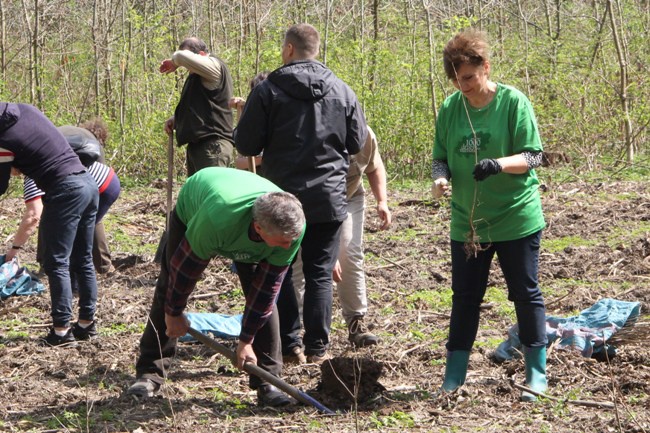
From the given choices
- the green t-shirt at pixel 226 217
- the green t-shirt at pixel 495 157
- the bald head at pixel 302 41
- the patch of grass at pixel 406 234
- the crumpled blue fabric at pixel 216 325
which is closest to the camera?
the green t-shirt at pixel 226 217

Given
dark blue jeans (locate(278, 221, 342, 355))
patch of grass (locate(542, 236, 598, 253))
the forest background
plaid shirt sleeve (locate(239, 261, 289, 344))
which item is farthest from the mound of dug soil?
the forest background

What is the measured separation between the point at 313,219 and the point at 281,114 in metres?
0.61

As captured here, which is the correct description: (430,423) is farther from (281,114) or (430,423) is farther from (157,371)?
(281,114)

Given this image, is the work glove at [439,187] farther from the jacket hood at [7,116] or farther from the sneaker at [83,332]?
the sneaker at [83,332]

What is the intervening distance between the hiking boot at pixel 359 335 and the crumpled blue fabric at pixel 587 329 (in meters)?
0.80

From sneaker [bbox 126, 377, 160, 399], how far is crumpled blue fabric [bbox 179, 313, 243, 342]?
1113 millimetres

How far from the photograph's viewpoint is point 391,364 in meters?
5.13

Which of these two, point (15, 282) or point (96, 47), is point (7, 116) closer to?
point (15, 282)

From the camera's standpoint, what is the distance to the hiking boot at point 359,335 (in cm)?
555

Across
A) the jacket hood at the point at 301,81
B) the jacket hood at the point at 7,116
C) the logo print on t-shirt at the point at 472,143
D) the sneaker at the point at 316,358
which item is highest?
the jacket hood at the point at 301,81

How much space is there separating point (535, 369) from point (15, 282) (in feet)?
14.7

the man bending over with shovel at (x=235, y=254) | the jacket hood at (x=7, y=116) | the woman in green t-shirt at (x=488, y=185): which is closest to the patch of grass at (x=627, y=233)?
the woman in green t-shirt at (x=488, y=185)

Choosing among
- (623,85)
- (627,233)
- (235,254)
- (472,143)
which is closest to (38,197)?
(235,254)

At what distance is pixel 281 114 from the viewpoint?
16.0 ft
